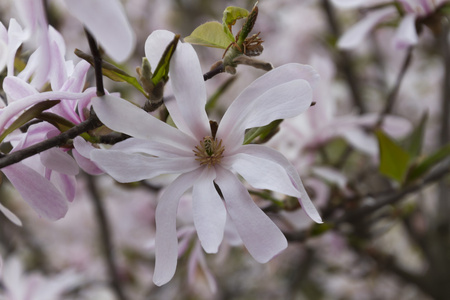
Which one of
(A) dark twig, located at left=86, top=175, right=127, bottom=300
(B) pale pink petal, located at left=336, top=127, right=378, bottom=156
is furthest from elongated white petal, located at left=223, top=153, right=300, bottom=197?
(A) dark twig, located at left=86, top=175, right=127, bottom=300

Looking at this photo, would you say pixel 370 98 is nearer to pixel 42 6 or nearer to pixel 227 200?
A: pixel 227 200

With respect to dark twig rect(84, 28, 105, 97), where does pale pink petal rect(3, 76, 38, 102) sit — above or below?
below

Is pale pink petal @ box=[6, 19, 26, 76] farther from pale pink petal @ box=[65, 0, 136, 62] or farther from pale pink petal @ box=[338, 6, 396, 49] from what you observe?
pale pink petal @ box=[338, 6, 396, 49]

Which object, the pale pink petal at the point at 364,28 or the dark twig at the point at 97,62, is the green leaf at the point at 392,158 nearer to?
the pale pink petal at the point at 364,28

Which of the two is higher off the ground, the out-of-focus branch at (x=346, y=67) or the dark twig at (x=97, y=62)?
the dark twig at (x=97, y=62)

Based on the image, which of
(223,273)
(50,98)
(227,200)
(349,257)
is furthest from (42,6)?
(223,273)

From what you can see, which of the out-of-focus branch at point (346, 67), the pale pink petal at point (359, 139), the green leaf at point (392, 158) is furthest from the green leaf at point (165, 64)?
the out-of-focus branch at point (346, 67)

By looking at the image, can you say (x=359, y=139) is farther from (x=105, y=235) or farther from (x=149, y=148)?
(x=105, y=235)
